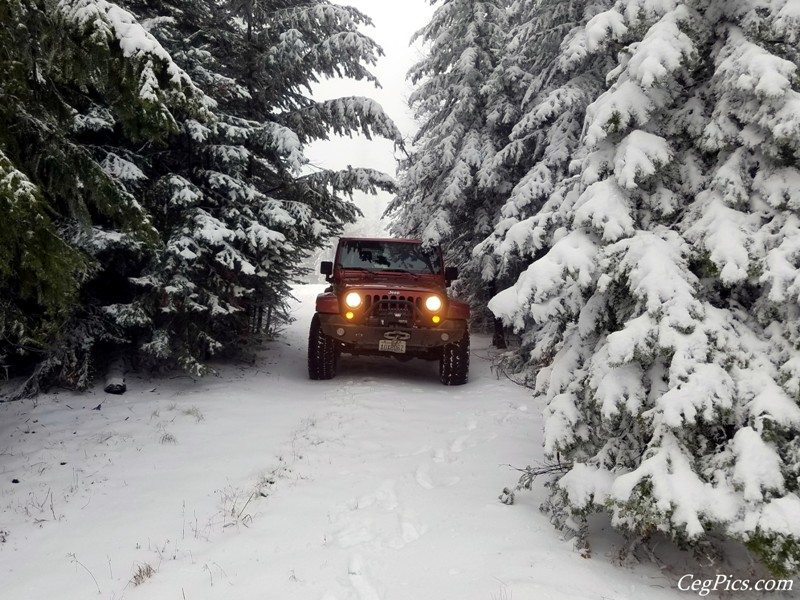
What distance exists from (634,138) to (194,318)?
636cm

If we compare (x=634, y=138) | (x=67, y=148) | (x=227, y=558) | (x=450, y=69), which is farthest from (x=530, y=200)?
(x=227, y=558)

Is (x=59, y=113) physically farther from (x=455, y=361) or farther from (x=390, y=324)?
(x=455, y=361)

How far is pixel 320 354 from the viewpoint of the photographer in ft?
27.1

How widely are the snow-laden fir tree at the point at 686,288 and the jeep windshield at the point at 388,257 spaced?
5.56 metres

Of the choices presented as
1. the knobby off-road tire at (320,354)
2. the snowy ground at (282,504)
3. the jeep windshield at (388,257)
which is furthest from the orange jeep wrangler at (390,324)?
the snowy ground at (282,504)

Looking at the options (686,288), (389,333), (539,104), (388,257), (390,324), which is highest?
(539,104)

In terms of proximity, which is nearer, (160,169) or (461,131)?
(160,169)

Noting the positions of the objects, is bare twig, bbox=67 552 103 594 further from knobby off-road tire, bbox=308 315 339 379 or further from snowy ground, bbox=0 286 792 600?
knobby off-road tire, bbox=308 315 339 379

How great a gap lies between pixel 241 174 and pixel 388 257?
2.86 meters

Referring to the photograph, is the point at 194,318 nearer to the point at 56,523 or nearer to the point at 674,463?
the point at 56,523

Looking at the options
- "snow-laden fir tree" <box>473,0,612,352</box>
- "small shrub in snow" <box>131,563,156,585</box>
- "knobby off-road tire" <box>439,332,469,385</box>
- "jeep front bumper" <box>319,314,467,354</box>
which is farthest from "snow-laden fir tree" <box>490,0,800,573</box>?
"snow-laden fir tree" <box>473,0,612,352</box>

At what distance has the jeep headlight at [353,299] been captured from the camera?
7750 mm

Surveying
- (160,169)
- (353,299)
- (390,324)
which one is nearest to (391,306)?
(390,324)

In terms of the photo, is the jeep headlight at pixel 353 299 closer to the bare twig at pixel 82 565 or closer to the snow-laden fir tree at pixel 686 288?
the snow-laden fir tree at pixel 686 288
